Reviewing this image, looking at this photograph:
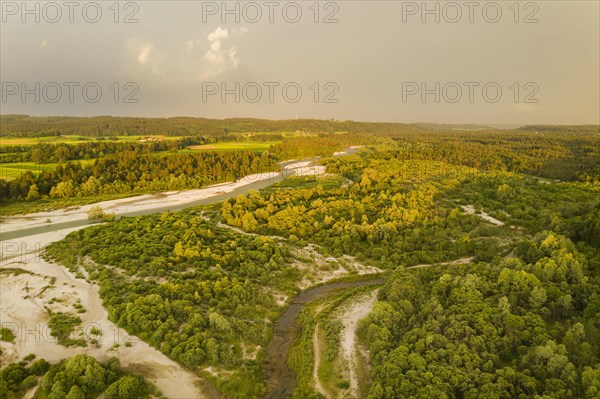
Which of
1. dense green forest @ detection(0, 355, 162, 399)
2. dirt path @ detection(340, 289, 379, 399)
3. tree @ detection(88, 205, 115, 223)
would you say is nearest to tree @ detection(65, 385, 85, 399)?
dense green forest @ detection(0, 355, 162, 399)

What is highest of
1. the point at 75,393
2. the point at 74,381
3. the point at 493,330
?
the point at 493,330

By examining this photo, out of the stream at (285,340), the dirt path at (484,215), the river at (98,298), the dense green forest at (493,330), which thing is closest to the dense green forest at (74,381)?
the river at (98,298)

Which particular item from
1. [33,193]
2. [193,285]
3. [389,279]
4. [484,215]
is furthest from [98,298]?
[484,215]

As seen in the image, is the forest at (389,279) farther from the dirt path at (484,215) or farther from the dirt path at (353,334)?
the dirt path at (353,334)

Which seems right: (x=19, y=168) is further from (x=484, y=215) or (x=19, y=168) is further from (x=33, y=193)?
(x=484, y=215)

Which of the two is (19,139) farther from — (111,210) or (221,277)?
(221,277)

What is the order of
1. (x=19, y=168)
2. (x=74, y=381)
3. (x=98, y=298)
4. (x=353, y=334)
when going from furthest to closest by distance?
(x=19, y=168), (x=98, y=298), (x=353, y=334), (x=74, y=381)
